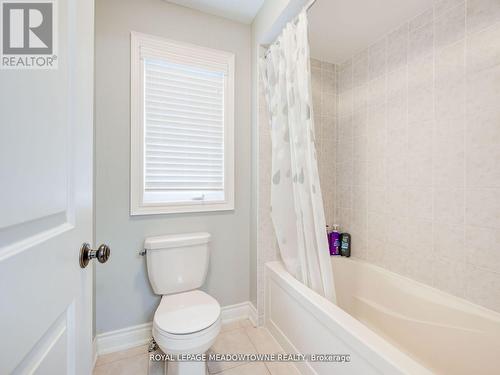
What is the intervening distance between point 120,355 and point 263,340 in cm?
96

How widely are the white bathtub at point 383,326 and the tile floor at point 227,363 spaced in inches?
3.9

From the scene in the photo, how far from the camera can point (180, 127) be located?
1.65 m

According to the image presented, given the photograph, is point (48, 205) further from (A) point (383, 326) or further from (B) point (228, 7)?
(A) point (383, 326)

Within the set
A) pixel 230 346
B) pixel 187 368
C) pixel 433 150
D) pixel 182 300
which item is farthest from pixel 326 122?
pixel 187 368

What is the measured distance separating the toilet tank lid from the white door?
775mm

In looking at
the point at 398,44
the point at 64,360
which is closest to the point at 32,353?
the point at 64,360

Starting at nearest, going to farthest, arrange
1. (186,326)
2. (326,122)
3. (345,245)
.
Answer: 1. (186,326)
2. (345,245)
3. (326,122)

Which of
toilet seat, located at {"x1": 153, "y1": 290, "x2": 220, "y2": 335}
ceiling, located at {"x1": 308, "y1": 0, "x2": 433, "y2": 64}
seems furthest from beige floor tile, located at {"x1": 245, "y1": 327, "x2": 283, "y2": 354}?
ceiling, located at {"x1": 308, "y1": 0, "x2": 433, "y2": 64}

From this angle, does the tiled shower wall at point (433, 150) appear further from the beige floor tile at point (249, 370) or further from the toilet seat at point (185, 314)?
the toilet seat at point (185, 314)

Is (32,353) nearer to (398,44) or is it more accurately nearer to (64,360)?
(64,360)

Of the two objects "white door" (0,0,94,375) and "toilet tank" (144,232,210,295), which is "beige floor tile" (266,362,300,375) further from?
"white door" (0,0,94,375)

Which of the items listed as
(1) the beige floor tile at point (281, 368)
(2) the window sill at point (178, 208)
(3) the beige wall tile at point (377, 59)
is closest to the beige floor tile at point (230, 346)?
(1) the beige floor tile at point (281, 368)

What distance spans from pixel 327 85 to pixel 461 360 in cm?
211

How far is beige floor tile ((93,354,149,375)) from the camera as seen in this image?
133 cm
